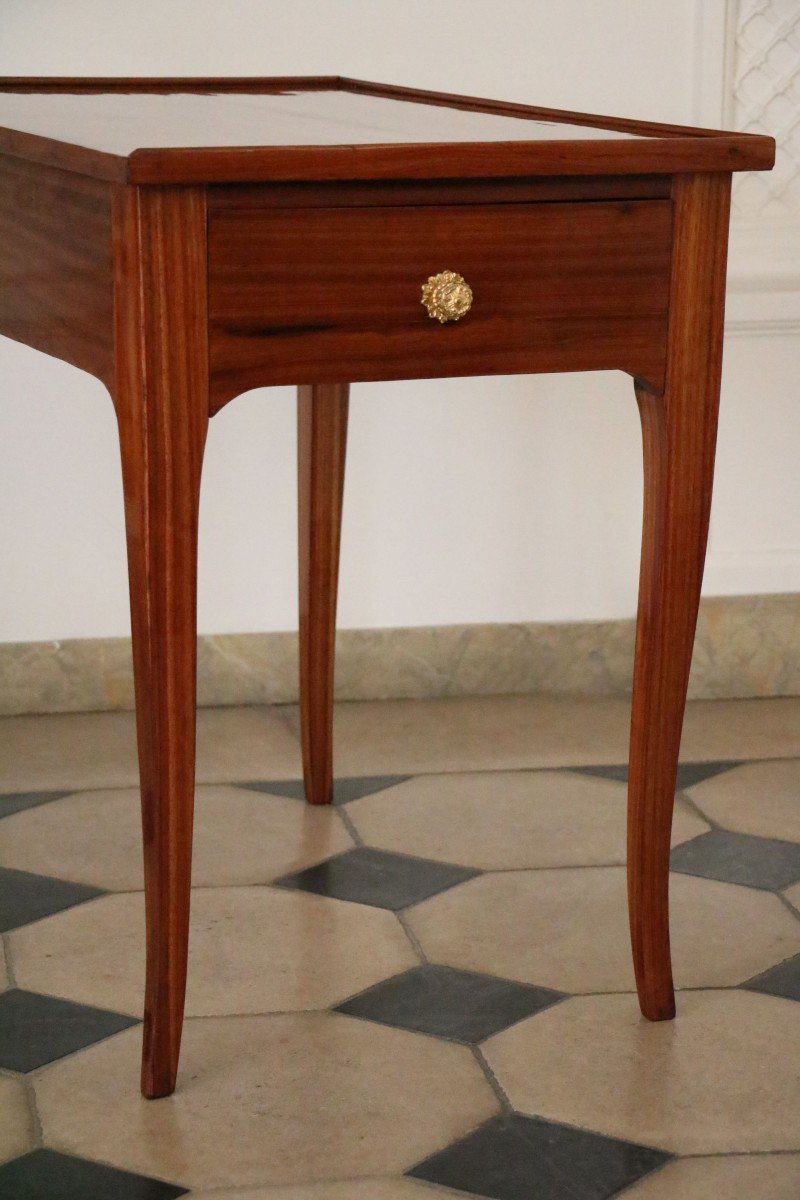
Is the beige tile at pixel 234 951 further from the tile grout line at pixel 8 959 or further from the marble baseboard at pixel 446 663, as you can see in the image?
the marble baseboard at pixel 446 663

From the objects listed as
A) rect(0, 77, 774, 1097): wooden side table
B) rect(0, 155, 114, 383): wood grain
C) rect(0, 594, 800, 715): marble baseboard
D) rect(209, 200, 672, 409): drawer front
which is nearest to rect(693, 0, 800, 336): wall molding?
rect(0, 594, 800, 715): marble baseboard

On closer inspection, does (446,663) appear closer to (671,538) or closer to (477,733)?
(477,733)

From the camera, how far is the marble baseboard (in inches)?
82.1

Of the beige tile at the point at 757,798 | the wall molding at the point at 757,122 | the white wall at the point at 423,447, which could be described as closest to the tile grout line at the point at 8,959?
the white wall at the point at 423,447

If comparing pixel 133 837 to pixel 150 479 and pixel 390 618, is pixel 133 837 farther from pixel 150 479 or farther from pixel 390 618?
pixel 150 479

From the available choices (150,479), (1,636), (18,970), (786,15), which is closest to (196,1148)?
(18,970)

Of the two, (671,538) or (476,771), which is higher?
(671,538)

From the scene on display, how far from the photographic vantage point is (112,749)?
1.97m

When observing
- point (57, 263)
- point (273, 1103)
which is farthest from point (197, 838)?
point (57, 263)

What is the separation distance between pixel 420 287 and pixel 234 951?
678 mm

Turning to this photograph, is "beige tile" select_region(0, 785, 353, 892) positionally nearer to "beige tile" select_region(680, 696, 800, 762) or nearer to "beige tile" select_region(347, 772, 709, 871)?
"beige tile" select_region(347, 772, 709, 871)

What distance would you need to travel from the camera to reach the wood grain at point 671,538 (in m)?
1.18

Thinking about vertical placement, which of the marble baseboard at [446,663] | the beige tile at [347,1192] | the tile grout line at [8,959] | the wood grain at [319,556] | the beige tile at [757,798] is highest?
the wood grain at [319,556]

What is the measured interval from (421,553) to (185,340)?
110 cm
